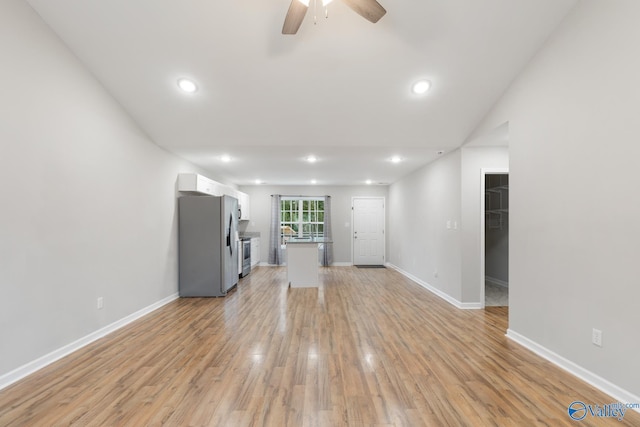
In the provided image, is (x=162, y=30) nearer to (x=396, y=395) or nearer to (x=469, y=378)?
(x=396, y=395)

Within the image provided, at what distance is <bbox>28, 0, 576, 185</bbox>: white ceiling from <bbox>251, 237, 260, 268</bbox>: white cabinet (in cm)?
380

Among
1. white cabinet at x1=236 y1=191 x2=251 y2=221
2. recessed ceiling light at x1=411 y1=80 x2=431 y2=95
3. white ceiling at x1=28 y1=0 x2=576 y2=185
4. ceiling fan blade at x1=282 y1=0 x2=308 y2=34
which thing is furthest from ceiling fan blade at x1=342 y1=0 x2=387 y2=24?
white cabinet at x1=236 y1=191 x2=251 y2=221

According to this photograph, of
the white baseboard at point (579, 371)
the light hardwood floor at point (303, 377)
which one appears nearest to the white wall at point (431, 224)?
the light hardwood floor at point (303, 377)

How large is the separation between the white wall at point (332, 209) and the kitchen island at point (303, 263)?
279cm

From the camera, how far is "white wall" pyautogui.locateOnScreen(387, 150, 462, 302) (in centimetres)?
438

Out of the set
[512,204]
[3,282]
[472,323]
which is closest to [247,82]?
[3,282]

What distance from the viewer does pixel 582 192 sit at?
2.31m

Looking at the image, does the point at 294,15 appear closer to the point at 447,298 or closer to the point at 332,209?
the point at 447,298

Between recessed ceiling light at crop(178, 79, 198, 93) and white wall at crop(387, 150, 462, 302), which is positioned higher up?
recessed ceiling light at crop(178, 79, 198, 93)

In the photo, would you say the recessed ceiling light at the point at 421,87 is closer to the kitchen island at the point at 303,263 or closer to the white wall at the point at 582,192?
the white wall at the point at 582,192

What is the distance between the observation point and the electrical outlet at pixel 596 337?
2150 mm

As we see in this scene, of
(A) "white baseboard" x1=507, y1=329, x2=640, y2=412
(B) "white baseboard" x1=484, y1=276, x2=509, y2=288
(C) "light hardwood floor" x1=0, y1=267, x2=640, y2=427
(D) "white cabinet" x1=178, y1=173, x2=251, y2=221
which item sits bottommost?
(B) "white baseboard" x1=484, y1=276, x2=509, y2=288

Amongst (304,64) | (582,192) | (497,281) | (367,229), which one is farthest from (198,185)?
(497,281)

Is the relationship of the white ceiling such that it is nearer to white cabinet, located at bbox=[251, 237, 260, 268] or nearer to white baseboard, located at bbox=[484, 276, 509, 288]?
white baseboard, located at bbox=[484, 276, 509, 288]
